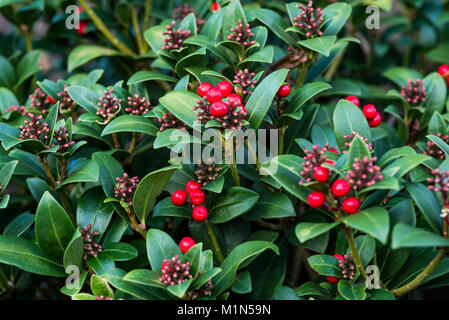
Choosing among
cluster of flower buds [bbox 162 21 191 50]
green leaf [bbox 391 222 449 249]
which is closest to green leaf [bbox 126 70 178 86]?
cluster of flower buds [bbox 162 21 191 50]

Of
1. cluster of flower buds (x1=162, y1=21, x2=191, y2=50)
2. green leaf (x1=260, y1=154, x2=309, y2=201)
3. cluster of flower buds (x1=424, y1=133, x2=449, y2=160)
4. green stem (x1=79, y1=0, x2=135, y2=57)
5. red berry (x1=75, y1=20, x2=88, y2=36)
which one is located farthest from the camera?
red berry (x1=75, y1=20, x2=88, y2=36)

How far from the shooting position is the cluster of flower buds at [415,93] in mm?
2475

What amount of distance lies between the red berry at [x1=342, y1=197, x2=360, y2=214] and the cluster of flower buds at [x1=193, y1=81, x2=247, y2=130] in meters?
0.45

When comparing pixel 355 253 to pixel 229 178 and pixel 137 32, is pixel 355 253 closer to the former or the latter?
pixel 229 178

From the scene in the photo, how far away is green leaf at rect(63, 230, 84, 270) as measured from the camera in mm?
1836

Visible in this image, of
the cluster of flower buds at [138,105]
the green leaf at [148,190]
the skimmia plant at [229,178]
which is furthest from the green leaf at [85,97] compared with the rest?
the green leaf at [148,190]

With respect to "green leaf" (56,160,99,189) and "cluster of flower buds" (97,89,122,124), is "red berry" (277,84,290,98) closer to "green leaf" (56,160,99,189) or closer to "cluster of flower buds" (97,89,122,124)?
"cluster of flower buds" (97,89,122,124)

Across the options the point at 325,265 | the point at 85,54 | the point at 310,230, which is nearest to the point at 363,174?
the point at 310,230

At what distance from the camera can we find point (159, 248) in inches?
71.5

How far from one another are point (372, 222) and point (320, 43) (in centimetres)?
89
